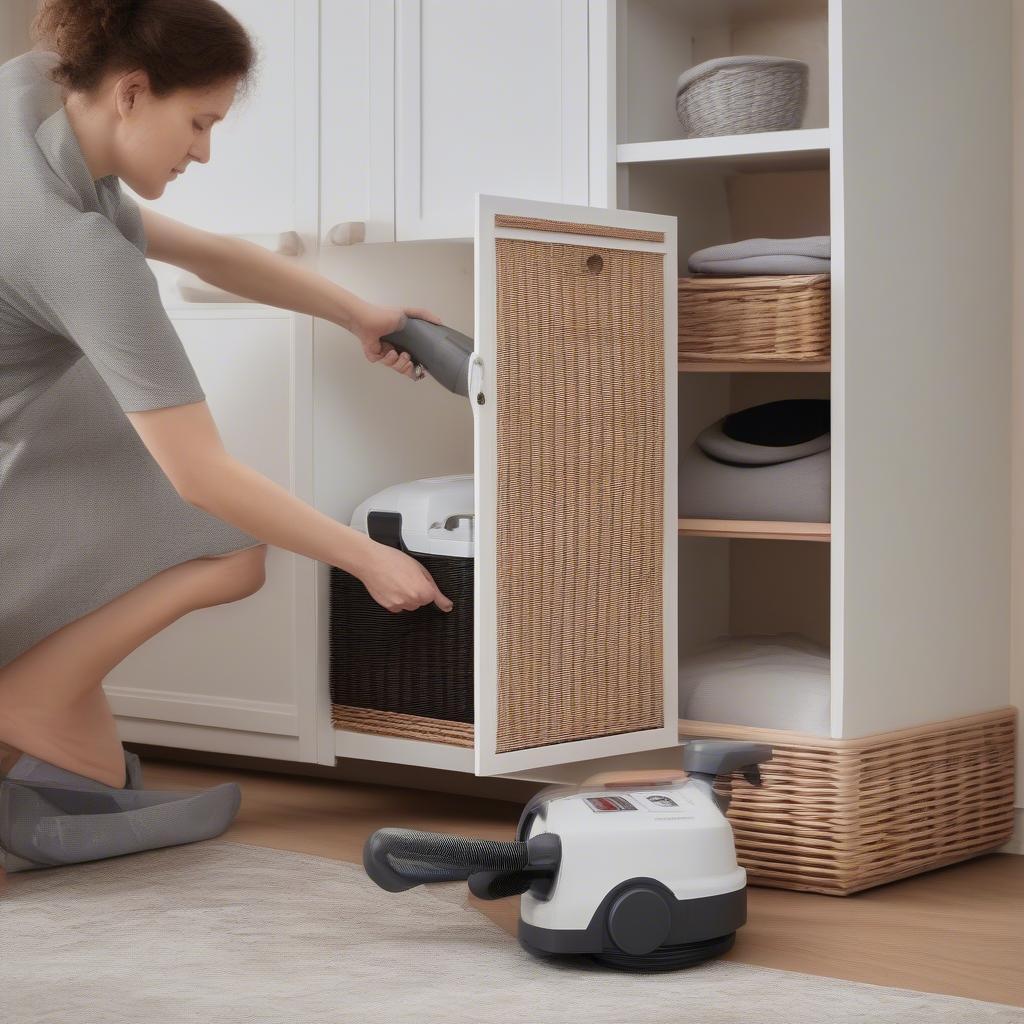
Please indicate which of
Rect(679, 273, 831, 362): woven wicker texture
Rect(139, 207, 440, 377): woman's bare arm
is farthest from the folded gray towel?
Rect(139, 207, 440, 377): woman's bare arm

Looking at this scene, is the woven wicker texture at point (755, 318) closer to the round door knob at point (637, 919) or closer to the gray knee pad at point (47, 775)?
the round door knob at point (637, 919)

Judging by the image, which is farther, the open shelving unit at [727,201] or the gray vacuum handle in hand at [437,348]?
the open shelving unit at [727,201]

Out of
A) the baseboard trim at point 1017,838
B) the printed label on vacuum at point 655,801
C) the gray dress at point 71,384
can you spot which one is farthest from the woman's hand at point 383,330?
the baseboard trim at point 1017,838

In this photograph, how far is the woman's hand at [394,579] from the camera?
200 centimetres

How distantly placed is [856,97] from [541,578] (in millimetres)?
773

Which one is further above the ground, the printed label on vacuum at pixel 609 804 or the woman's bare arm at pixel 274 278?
the woman's bare arm at pixel 274 278

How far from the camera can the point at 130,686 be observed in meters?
2.72

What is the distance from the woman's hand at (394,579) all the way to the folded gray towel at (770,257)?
610mm

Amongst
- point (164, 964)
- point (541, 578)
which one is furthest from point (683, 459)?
point (164, 964)

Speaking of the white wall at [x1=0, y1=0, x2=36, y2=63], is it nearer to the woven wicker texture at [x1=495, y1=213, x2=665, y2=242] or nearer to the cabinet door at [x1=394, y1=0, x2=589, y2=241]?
the cabinet door at [x1=394, y1=0, x2=589, y2=241]

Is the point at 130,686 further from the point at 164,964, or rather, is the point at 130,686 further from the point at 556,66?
the point at 556,66

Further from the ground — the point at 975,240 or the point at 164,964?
the point at 975,240

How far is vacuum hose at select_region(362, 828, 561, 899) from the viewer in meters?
1.68

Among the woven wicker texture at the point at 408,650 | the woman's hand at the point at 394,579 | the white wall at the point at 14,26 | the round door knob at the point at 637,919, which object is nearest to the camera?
the round door knob at the point at 637,919
